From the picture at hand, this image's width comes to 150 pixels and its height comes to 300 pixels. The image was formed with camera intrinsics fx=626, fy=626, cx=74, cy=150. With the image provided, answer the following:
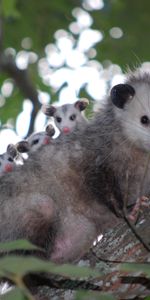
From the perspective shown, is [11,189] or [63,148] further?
[63,148]

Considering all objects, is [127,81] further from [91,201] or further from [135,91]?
[91,201]

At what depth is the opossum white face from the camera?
11.6 ft

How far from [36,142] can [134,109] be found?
2.10 ft

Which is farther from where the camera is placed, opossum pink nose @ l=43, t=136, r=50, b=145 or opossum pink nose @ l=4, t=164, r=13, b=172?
opossum pink nose @ l=43, t=136, r=50, b=145

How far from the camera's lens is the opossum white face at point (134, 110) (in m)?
3.53

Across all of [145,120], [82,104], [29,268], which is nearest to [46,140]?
[145,120]

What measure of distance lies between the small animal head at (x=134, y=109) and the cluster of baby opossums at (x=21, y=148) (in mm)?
454

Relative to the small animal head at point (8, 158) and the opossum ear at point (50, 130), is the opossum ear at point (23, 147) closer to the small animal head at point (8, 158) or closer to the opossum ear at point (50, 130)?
the small animal head at point (8, 158)

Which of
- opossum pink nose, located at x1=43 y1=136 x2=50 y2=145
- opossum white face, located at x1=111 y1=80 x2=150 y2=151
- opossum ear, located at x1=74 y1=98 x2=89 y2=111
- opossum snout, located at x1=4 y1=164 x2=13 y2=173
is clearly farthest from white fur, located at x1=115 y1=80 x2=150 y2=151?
opossum snout, located at x1=4 y1=164 x2=13 y2=173

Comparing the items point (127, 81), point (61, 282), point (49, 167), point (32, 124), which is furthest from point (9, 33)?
point (61, 282)

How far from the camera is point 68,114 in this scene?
425 cm

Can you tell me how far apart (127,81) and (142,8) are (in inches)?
73.1

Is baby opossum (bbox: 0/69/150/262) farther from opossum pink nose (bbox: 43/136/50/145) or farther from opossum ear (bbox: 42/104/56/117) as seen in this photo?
opossum ear (bbox: 42/104/56/117)

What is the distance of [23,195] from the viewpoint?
11.0 feet
